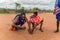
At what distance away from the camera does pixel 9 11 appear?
13914 millimetres

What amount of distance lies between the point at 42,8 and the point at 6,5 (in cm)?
176

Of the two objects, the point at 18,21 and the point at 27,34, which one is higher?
the point at 18,21

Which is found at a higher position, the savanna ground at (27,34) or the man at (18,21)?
the man at (18,21)

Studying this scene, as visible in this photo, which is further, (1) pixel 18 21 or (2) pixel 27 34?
(1) pixel 18 21

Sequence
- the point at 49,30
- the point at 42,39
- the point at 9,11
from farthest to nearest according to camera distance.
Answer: the point at 9,11 → the point at 49,30 → the point at 42,39

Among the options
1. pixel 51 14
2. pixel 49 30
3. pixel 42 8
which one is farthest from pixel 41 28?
pixel 42 8

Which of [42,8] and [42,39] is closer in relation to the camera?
[42,39]

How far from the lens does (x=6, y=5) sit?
1433cm

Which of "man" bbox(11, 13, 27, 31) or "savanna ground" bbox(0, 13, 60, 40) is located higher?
"man" bbox(11, 13, 27, 31)

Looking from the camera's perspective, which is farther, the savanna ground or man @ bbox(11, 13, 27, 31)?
man @ bbox(11, 13, 27, 31)

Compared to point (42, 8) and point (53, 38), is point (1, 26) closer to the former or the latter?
point (53, 38)

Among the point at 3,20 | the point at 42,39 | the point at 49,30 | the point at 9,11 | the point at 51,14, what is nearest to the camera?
the point at 42,39

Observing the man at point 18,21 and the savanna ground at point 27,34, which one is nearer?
the savanna ground at point 27,34

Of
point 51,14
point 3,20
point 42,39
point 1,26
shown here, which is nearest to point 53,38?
point 42,39
